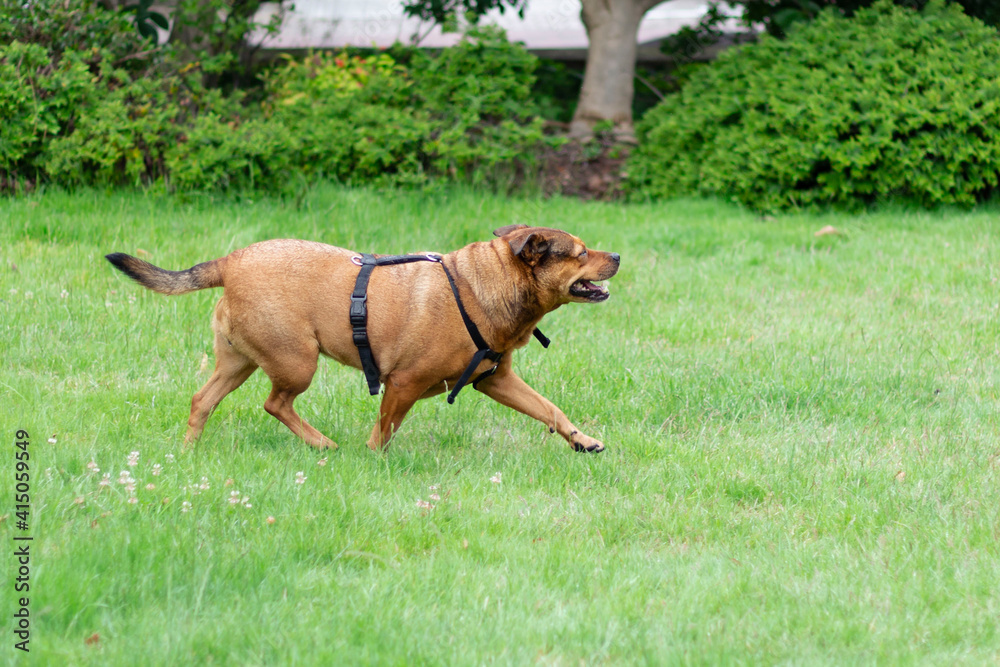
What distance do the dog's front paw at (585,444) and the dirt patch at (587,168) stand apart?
732 centimetres

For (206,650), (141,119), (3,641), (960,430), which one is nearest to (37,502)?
(3,641)

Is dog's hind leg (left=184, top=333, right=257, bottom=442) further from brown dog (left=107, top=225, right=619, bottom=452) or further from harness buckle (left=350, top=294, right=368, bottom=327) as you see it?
harness buckle (left=350, top=294, right=368, bottom=327)

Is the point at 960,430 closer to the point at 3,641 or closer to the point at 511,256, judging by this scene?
the point at 511,256

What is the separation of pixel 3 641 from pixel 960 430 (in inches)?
199

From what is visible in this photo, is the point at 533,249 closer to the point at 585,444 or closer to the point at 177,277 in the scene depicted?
the point at 585,444

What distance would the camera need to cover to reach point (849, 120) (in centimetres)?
1123

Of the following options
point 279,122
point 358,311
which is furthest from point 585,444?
point 279,122

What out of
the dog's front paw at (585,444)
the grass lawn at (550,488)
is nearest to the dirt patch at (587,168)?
the grass lawn at (550,488)

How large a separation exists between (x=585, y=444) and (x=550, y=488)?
0.60 metres

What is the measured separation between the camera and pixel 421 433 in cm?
584

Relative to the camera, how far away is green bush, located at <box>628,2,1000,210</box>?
11.1m

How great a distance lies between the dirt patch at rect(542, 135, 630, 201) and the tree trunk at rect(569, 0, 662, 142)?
25cm

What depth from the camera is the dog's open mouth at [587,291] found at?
531 cm

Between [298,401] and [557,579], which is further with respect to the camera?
[298,401]
